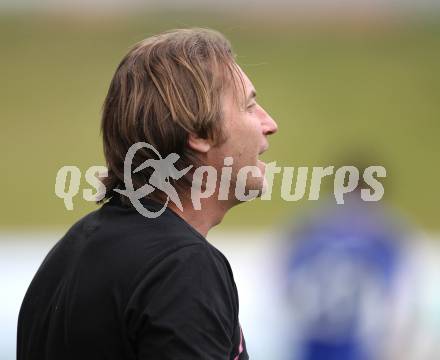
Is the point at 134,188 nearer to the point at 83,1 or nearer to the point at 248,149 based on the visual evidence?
the point at 248,149

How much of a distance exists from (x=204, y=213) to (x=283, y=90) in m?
5.15

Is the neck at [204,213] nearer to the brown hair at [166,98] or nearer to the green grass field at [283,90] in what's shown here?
the brown hair at [166,98]

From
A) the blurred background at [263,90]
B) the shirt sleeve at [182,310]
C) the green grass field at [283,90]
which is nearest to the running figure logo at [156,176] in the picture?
the shirt sleeve at [182,310]

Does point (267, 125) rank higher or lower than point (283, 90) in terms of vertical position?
higher

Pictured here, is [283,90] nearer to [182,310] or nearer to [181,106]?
[181,106]

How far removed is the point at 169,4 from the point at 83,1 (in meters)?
0.68

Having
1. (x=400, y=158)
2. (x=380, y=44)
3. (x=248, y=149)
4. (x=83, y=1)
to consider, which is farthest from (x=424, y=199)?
(x=248, y=149)

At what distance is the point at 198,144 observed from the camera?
1.17 meters

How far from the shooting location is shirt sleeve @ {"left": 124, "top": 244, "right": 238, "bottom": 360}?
38.7 inches

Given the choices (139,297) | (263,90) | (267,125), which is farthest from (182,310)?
(263,90)

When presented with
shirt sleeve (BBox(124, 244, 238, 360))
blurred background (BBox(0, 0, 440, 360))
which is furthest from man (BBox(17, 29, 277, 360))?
blurred background (BBox(0, 0, 440, 360))

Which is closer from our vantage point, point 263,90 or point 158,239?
point 158,239

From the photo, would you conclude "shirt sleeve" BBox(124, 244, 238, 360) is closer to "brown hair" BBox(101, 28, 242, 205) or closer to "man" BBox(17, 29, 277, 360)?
"man" BBox(17, 29, 277, 360)

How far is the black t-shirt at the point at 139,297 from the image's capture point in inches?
39.0
